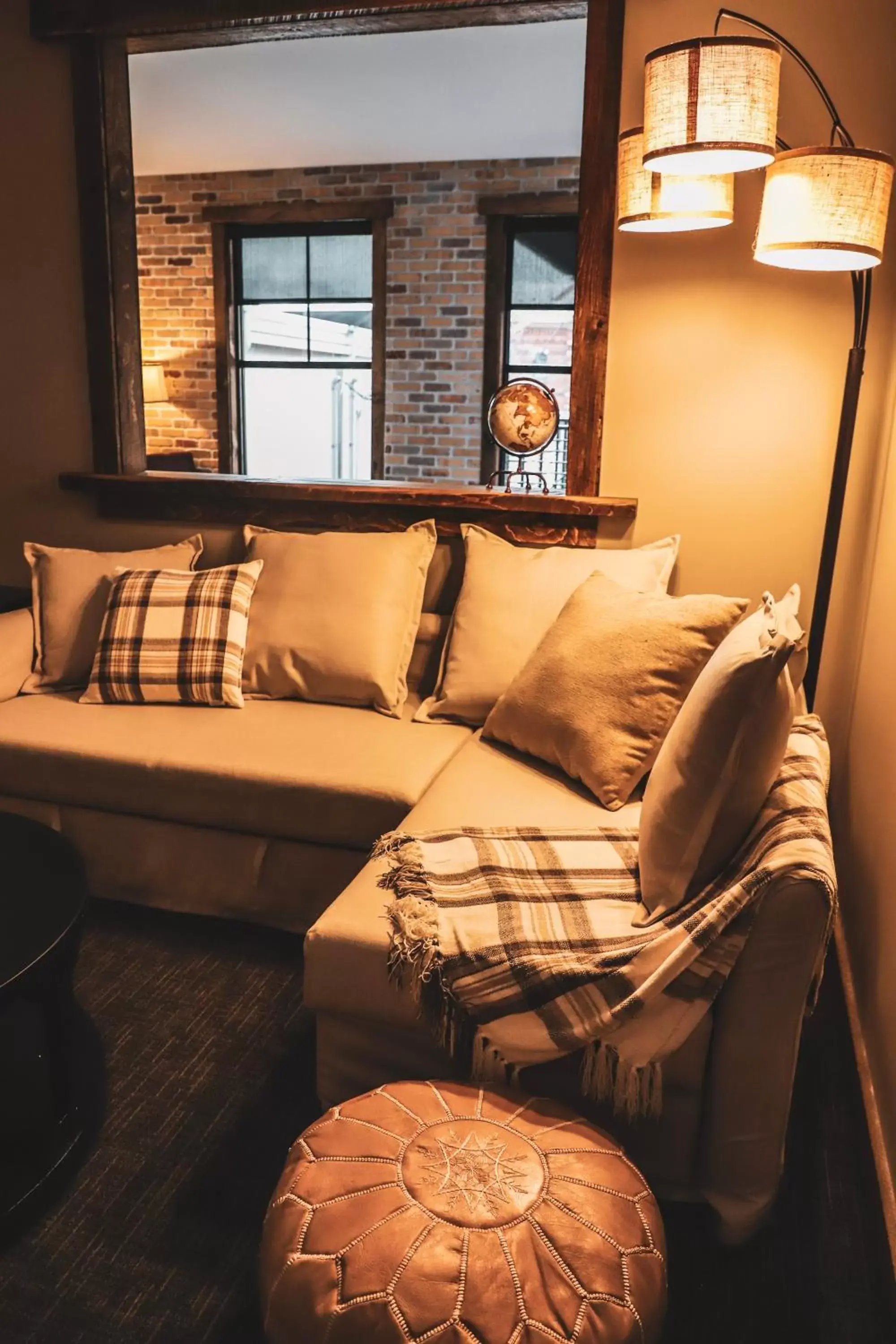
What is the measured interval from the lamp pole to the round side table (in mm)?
1833

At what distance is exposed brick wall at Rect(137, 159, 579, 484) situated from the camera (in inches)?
228

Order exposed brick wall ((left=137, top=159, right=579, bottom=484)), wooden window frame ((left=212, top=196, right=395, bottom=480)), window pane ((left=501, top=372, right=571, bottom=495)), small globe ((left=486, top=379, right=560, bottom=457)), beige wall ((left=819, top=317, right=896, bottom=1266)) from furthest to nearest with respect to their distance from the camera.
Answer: wooden window frame ((left=212, top=196, right=395, bottom=480)) → exposed brick wall ((left=137, top=159, right=579, bottom=484)) → window pane ((left=501, top=372, right=571, bottom=495)) → small globe ((left=486, top=379, right=560, bottom=457)) → beige wall ((left=819, top=317, right=896, bottom=1266))

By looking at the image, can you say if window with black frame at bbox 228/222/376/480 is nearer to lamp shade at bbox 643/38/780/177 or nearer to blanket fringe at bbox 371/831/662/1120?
lamp shade at bbox 643/38/780/177

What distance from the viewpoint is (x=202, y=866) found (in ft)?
8.01

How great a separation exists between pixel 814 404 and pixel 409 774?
148 centimetres

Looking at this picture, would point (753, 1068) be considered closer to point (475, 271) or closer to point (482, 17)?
point (482, 17)

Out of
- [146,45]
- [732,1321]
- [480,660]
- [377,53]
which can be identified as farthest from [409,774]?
[377,53]

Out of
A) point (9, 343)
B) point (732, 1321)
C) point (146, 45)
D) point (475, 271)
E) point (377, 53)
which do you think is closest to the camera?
point (732, 1321)

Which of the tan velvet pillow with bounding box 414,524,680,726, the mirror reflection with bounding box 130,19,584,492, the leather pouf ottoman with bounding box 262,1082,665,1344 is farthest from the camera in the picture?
the mirror reflection with bounding box 130,19,584,492

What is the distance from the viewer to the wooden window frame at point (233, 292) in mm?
5949

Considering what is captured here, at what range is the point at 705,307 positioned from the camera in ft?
8.91

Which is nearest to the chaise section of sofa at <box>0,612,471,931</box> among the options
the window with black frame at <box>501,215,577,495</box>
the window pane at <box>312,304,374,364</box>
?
the window with black frame at <box>501,215,577,495</box>

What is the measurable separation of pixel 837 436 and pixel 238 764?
1743mm

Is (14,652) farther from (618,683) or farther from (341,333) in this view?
(341,333)
